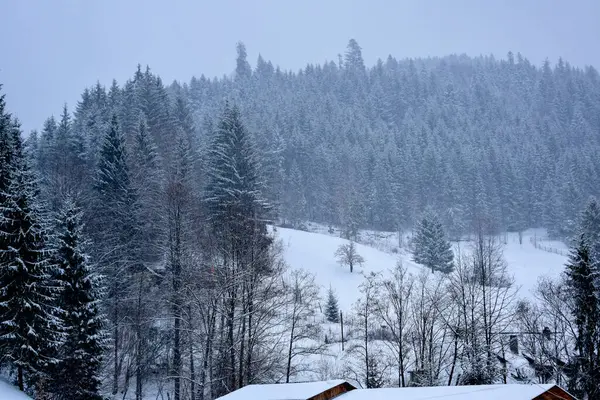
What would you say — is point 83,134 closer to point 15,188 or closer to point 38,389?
point 15,188

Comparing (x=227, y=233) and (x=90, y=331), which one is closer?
(x=90, y=331)

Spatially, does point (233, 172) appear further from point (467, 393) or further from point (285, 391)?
point (467, 393)

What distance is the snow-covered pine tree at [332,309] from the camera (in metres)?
38.8

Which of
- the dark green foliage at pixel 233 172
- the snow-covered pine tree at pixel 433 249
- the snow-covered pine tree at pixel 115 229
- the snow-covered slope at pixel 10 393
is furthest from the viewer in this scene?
the snow-covered pine tree at pixel 433 249

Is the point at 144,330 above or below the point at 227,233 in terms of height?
below

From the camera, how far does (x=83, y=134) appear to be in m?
53.8

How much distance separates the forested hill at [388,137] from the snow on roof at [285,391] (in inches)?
1690

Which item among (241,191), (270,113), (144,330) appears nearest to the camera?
(144,330)

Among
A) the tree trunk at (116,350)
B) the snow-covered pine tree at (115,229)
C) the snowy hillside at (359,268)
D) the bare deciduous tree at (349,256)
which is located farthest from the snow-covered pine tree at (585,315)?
the bare deciduous tree at (349,256)

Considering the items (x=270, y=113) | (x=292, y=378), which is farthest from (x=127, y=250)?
(x=270, y=113)

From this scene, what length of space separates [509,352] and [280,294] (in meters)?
16.2

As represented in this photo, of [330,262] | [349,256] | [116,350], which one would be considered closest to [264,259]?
[116,350]

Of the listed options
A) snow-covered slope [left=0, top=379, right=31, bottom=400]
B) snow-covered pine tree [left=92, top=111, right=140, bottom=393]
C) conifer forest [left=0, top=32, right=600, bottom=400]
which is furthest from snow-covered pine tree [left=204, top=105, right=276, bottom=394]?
snow-covered slope [left=0, top=379, right=31, bottom=400]

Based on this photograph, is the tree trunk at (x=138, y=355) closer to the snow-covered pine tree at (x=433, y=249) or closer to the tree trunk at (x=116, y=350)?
the tree trunk at (x=116, y=350)
